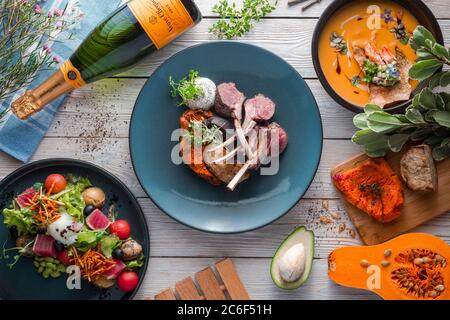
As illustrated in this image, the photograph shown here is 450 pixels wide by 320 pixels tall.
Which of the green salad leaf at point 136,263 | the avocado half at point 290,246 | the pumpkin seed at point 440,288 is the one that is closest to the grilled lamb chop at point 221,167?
the avocado half at point 290,246

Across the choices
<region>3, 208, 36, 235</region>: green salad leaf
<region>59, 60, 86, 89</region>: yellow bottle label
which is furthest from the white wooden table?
<region>3, 208, 36, 235</region>: green salad leaf

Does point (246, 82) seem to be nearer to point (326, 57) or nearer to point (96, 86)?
point (326, 57)

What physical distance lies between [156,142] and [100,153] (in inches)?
8.9

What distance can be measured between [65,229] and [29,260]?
22cm

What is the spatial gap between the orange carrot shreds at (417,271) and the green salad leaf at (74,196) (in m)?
1.11

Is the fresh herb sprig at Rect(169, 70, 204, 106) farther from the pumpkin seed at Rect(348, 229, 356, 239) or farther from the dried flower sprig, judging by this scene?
the pumpkin seed at Rect(348, 229, 356, 239)

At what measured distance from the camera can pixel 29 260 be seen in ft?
6.59

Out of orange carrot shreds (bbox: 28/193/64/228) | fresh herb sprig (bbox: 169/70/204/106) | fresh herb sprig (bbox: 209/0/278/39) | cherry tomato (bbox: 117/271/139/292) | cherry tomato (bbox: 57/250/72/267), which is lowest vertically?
cherry tomato (bbox: 117/271/139/292)

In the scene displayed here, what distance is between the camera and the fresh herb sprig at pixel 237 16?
204 cm

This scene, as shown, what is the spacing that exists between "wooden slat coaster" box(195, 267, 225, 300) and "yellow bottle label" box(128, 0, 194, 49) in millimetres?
845

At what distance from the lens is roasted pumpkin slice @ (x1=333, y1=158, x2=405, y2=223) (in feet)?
6.62

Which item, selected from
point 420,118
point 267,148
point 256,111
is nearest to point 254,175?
point 267,148

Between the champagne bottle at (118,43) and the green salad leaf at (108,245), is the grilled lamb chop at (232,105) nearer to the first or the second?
the champagne bottle at (118,43)

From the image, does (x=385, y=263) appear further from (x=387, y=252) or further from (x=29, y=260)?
(x=29, y=260)
